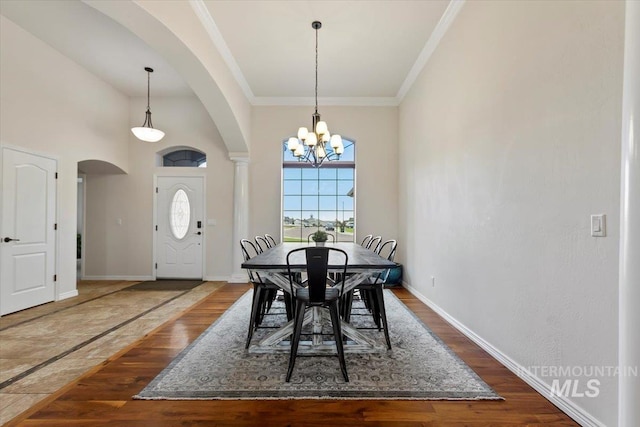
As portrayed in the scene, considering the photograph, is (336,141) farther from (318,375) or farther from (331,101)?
(318,375)

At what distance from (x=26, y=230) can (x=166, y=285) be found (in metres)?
2.05

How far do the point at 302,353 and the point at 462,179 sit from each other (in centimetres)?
221

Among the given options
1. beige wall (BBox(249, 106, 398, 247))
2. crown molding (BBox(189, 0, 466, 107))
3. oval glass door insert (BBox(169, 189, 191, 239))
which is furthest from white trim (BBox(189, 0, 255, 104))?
oval glass door insert (BBox(169, 189, 191, 239))

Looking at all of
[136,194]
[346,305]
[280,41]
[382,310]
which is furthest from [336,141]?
[136,194]

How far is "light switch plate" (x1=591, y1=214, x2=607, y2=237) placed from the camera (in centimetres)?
147

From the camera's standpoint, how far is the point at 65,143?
432cm

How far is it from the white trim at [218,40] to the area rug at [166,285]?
135 inches

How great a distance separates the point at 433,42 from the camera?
371 cm

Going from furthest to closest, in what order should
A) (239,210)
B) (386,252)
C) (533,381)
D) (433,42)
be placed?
(386,252)
(239,210)
(433,42)
(533,381)

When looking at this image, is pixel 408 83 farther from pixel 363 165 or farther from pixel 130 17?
pixel 130 17

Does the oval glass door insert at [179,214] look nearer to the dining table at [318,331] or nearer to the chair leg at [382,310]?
the dining table at [318,331]

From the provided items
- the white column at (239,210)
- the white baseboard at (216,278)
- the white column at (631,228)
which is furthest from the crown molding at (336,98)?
the white baseboard at (216,278)

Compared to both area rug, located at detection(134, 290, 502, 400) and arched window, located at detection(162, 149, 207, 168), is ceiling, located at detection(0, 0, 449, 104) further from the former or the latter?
area rug, located at detection(134, 290, 502, 400)

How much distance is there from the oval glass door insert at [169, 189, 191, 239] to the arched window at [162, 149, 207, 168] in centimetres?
60
